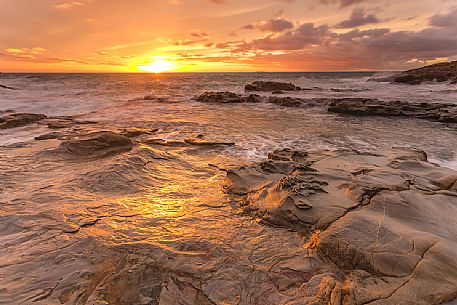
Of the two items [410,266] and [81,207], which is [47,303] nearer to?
[81,207]

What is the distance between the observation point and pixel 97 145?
25.7 feet

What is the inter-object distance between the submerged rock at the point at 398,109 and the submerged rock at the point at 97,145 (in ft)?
44.3

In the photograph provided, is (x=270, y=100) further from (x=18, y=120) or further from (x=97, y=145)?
(x=97, y=145)

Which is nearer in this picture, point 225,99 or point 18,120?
point 18,120

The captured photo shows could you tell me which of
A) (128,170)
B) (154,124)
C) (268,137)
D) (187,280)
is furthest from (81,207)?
(154,124)

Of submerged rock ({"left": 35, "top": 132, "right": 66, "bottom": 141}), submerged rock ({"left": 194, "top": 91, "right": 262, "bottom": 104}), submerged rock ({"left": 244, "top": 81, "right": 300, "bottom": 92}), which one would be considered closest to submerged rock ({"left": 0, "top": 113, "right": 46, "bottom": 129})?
submerged rock ({"left": 35, "top": 132, "right": 66, "bottom": 141})

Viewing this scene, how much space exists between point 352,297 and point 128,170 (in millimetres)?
4876

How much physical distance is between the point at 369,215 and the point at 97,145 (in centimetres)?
689

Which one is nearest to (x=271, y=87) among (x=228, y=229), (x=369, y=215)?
(x=369, y=215)

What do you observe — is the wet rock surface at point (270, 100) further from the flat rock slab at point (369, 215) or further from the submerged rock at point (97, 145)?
the submerged rock at point (97, 145)

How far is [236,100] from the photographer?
23344mm

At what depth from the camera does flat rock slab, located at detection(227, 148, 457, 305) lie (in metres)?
2.78

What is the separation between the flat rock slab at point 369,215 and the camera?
2.78m

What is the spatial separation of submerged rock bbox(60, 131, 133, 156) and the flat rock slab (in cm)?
379
